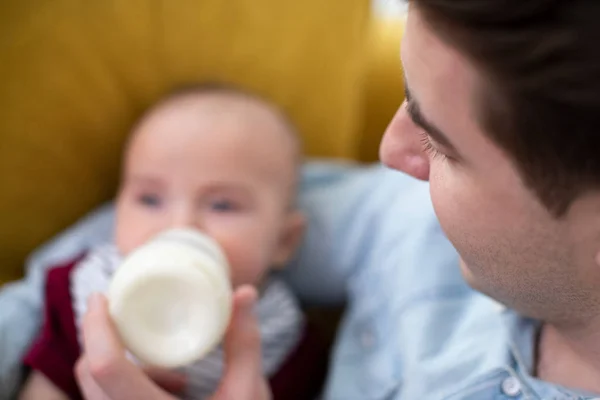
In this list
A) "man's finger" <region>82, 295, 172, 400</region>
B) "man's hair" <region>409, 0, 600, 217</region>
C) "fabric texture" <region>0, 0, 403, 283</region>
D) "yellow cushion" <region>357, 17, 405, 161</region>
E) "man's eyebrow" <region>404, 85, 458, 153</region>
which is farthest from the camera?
"yellow cushion" <region>357, 17, 405, 161</region>

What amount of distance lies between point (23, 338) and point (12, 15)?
47cm

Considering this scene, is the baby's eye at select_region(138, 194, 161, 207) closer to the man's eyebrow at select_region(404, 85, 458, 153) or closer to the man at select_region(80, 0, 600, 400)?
the man at select_region(80, 0, 600, 400)

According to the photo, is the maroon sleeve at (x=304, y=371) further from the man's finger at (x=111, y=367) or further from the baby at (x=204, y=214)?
the man's finger at (x=111, y=367)

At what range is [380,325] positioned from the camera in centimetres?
94

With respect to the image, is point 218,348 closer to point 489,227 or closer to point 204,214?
point 204,214

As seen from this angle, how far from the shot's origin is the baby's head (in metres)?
0.95

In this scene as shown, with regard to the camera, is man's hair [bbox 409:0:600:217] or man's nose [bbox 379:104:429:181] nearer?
man's hair [bbox 409:0:600:217]

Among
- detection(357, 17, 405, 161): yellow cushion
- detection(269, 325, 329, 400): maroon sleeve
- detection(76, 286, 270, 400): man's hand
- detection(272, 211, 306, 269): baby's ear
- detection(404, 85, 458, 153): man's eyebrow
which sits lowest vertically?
detection(269, 325, 329, 400): maroon sleeve

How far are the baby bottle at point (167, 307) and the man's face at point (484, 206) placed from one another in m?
0.27

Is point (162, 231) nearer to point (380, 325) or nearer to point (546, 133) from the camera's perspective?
point (380, 325)

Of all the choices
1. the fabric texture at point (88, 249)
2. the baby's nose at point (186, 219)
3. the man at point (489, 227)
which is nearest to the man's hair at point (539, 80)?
the man at point (489, 227)

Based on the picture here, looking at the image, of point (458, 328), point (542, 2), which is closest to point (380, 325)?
point (458, 328)

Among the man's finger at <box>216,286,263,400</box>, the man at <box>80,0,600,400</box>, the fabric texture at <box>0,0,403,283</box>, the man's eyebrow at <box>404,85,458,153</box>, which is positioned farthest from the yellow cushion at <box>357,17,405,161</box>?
the man's eyebrow at <box>404,85,458,153</box>

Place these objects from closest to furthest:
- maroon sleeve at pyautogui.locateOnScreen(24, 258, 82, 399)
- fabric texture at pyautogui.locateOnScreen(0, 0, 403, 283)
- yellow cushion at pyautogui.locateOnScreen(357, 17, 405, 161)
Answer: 1. maroon sleeve at pyautogui.locateOnScreen(24, 258, 82, 399)
2. fabric texture at pyautogui.locateOnScreen(0, 0, 403, 283)
3. yellow cushion at pyautogui.locateOnScreen(357, 17, 405, 161)
